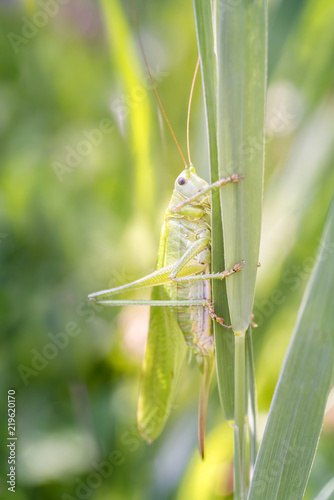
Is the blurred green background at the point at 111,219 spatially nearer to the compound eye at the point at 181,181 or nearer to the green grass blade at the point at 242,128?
the compound eye at the point at 181,181

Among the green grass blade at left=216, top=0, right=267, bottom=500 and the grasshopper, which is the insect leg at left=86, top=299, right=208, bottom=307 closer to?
the grasshopper

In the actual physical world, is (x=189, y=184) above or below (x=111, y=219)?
below

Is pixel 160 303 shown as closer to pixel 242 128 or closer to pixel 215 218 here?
pixel 215 218

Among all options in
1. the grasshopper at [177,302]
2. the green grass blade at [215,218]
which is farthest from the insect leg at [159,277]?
the green grass blade at [215,218]

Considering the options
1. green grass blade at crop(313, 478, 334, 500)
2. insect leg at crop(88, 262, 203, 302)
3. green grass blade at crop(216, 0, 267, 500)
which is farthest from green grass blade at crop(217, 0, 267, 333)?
insect leg at crop(88, 262, 203, 302)

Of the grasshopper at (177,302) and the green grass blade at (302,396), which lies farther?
the grasshopper at (177,302)

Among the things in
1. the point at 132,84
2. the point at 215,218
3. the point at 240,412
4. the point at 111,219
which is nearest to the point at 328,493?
the point at 240,412
